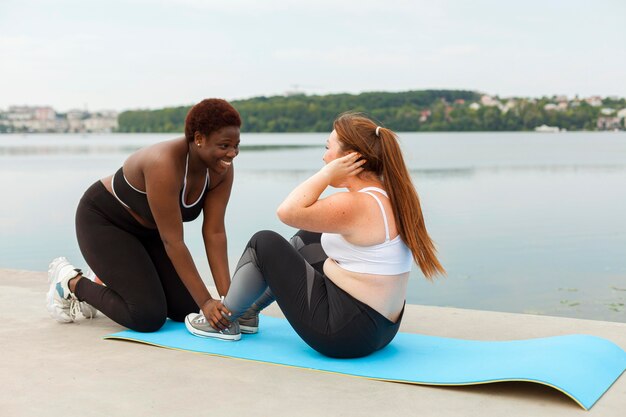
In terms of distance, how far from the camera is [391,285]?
11.4ft

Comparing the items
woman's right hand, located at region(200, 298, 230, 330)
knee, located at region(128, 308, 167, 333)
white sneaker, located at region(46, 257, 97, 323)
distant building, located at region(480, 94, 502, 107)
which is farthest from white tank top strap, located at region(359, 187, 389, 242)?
distant building, located at region(480, 94, 502, 107)

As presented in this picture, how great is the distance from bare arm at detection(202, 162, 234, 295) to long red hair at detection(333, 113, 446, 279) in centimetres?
105

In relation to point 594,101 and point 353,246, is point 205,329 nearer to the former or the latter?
point 353,246

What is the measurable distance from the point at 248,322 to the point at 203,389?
863mm

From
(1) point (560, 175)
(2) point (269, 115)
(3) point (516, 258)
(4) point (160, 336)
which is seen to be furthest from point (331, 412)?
(2) point (269, 115)

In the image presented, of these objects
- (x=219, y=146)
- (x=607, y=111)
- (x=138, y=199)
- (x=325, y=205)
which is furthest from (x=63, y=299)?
(x=607, y=111)

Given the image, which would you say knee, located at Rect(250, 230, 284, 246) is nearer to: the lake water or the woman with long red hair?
the woman with long red hair

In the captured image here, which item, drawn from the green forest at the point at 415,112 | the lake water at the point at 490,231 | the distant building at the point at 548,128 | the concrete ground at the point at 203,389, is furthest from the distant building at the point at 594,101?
the concrete ground at the point at 203,389

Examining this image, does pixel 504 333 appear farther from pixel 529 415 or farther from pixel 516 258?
pixel 516 258

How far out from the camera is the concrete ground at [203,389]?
A: 3045mm

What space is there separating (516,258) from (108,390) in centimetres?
684

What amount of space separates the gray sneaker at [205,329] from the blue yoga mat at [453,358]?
4cm

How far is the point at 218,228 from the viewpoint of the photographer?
4391 mm

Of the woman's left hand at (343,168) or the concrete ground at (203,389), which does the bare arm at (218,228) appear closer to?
the concrete ground at (203,389)
